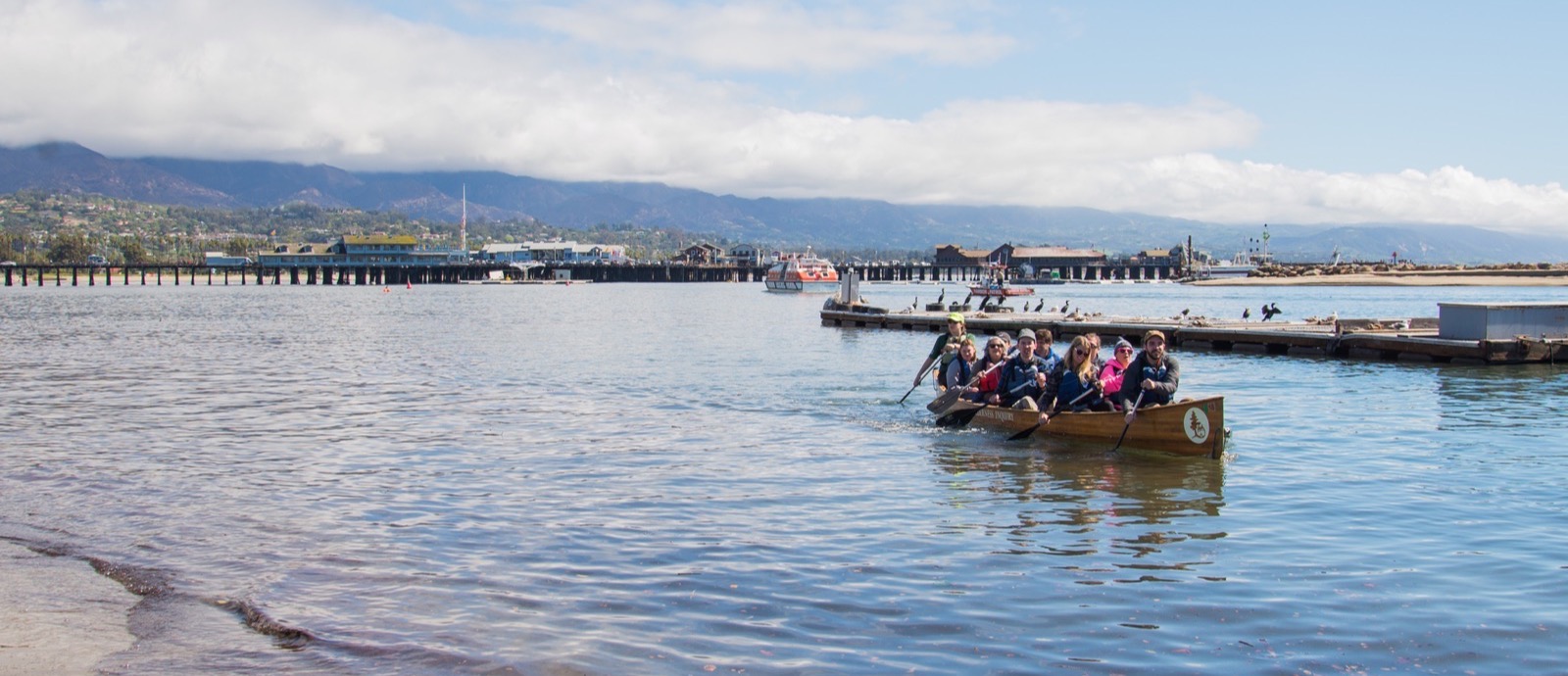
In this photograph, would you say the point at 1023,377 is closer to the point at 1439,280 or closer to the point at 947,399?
the point at 947,399

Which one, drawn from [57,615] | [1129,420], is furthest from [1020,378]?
[57,615]

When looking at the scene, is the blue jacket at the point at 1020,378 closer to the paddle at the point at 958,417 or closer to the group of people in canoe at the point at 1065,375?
the group of people in canoe at the point at 1065,375

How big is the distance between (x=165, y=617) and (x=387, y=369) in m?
31.6

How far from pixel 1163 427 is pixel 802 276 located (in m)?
150

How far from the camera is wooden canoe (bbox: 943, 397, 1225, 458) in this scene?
19.8 meters

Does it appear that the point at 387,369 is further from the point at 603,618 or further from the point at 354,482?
the point at 603,618

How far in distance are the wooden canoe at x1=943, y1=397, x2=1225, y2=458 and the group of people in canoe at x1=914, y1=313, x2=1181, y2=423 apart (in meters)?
0.26

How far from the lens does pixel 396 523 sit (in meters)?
16.0

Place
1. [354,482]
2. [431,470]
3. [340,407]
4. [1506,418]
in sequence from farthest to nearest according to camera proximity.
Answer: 1. [340,407]
2. [1506,418]
3. [431,470]
4. [354,482]

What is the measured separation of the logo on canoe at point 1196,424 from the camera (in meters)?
19.8

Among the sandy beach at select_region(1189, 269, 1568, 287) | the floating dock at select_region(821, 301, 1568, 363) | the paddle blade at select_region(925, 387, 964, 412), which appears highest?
the sandy beach at select_region(1189, 269, 1568, 287)

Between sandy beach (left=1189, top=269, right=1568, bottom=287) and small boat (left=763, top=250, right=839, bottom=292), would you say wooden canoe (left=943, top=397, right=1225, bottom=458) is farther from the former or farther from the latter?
sandy beach (left=1189, top=269, right=1568, bottom=287)

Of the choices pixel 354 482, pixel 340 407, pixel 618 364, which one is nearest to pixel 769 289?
pixel 618 364

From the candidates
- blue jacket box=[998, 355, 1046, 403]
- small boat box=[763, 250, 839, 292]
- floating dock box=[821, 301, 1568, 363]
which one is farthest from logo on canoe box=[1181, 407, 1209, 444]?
small boat box=[763, 250, 839, 292]
